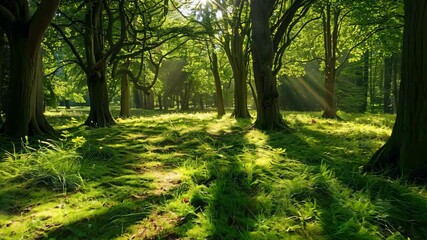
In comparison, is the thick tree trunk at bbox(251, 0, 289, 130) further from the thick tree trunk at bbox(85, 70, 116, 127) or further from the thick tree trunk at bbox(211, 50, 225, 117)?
the thick tree trunk at bbox(211, 50, 225, 117)

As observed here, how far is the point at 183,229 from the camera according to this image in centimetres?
291

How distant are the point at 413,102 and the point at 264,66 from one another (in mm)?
5510

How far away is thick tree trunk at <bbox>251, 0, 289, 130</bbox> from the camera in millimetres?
9484

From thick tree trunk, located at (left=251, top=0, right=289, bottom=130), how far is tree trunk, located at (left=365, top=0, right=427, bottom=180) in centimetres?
507

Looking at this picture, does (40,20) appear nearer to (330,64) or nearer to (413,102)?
(413,102)

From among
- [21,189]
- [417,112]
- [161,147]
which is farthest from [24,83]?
[417,112]

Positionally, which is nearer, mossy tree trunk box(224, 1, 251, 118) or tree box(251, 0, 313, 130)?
tree box(251, 0, 313, 130)

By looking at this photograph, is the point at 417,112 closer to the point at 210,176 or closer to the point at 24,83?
the point at 210,176

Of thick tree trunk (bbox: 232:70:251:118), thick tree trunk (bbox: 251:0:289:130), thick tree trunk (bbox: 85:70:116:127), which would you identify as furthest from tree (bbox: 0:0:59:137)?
thick tree trunk (bbox: 232:70:251:118)

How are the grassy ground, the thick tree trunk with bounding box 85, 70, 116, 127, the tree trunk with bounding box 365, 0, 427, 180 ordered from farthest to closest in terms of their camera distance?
1. the thick tree trunk with bounding box 85, 70, 116, 127
2. the tree trunk with bounding box 365, 0, 427, 180
3. the grassy ground

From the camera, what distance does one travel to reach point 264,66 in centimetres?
961

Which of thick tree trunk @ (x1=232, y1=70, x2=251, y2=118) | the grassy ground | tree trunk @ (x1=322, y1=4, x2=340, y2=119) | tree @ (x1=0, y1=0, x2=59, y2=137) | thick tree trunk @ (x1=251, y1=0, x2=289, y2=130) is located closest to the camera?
the grassy ground

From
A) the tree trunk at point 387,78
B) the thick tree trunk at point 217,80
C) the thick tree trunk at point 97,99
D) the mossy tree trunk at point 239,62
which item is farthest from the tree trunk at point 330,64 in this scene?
the tree trunk at point 387,78

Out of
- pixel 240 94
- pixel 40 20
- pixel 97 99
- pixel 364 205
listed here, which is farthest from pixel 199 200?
pixel 240 94
